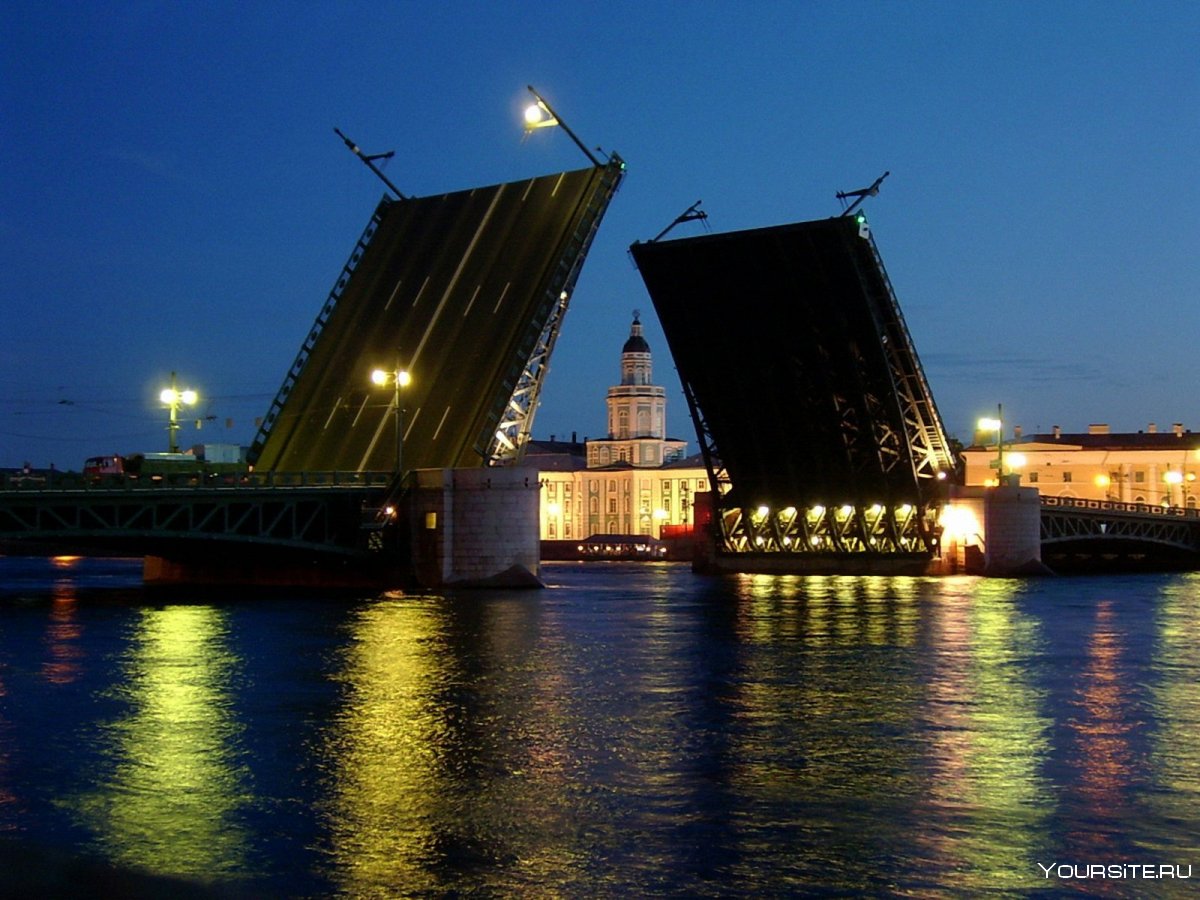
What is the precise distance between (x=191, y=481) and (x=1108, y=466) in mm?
81702

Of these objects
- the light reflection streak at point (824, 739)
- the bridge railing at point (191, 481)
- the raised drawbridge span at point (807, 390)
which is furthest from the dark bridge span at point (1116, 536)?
the light reflection streak at point (824, 739)

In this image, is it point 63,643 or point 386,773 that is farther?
point 63,643

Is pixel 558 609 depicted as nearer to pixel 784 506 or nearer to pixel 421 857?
pixel 784 506

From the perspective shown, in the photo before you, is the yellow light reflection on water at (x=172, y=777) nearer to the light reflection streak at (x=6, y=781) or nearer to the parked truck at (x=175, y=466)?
the light reflection streak at (x=6, y=781)

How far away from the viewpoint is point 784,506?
212 feet

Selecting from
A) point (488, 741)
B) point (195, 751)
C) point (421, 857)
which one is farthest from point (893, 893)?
point (195, 751)

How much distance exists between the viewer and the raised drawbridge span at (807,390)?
49.9 meters

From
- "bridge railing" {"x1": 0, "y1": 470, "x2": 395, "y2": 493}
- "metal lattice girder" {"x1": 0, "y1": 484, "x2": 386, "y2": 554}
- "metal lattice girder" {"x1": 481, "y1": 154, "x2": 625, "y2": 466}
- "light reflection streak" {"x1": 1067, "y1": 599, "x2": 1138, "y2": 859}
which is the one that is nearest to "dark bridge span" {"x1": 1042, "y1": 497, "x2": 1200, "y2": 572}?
"metal lattice girder" {"x1": 481, "y1": 154, "x2": 625, "y2": 466}

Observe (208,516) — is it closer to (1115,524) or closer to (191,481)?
(191,481)

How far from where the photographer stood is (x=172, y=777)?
16016mm

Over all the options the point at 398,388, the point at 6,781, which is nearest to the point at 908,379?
the point at 398,388

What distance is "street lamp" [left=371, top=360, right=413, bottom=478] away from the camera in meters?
49.5

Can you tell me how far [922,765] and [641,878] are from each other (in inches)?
222

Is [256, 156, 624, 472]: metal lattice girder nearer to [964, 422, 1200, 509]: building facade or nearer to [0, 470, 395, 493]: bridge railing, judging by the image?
[0, 470, 395, 493]: bridge railing
